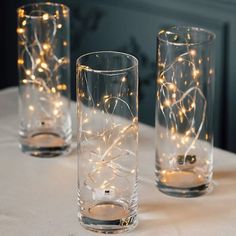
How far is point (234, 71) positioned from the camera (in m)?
2.19

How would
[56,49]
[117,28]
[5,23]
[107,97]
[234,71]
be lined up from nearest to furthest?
[107,97], [56,49], [234,71], [117,28], [5,23]

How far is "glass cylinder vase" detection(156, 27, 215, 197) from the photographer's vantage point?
1410mm

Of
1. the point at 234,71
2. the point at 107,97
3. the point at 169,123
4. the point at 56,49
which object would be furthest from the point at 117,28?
the point at 107,97

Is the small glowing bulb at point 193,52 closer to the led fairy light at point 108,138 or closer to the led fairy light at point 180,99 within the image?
the led fairy light at point 180,99

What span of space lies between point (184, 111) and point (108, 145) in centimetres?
21

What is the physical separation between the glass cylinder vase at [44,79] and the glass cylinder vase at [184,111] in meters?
0.24

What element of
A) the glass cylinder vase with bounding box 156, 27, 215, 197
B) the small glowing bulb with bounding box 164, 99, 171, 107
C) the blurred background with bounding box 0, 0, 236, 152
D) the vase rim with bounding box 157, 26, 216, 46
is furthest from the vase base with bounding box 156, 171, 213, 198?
the blurred background with bounding box 0, 0, 236, 152

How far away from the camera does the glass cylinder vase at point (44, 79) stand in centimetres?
158

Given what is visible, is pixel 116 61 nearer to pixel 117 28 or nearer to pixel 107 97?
pixel 107 97

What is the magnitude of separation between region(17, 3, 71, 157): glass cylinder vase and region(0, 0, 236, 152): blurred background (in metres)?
0.70

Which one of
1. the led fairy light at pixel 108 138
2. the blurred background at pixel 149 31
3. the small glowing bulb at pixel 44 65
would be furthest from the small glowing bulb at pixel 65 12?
the blurred background at pixel 149 31

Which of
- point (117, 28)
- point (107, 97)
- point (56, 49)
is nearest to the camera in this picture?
point (107, 97)

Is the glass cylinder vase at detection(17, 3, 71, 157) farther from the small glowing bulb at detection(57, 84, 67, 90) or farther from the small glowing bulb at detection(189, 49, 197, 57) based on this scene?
the small glowing bulb at detection(189, 49, 197, 57)

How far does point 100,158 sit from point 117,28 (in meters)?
1.23
